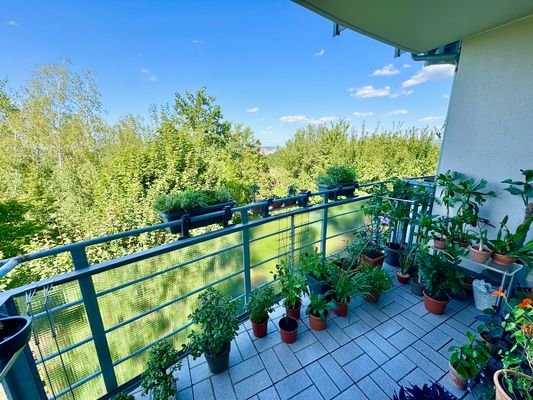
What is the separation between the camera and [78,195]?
8.28 m

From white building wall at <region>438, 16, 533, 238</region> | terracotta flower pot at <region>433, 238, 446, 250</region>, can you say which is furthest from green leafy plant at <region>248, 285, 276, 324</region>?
white building wall at <region>438, 16, 533, 238</region>

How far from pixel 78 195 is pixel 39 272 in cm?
274

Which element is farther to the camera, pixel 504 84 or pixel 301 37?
pixel 301 37

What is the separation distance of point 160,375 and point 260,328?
2.68 feet

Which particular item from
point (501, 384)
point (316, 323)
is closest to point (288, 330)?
point (316, 323)

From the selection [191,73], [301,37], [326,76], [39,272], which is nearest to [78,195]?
[39,272]

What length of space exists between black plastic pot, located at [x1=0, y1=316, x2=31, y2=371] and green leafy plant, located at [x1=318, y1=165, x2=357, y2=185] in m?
2.50

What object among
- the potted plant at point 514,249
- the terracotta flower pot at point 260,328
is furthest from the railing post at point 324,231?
the potted plant at point 514,249

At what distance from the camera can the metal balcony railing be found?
1200 mm

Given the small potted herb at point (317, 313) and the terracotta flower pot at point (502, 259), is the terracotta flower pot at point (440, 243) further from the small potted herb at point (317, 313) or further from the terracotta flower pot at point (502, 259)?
the small potted herb at point (317, 313)

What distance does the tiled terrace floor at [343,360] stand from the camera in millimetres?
1559

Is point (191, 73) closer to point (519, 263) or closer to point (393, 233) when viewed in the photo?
point (393, 233)

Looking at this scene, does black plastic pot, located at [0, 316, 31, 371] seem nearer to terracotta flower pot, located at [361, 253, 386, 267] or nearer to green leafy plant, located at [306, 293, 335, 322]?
green leafy plant, located at [306, 293, 335, 322]

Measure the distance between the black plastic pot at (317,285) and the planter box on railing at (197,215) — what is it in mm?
1110
